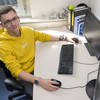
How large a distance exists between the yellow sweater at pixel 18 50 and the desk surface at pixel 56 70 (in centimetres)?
9

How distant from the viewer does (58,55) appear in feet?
3.99

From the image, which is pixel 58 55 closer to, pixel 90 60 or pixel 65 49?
pixel 65 49

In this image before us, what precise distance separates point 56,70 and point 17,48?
17.1 inches

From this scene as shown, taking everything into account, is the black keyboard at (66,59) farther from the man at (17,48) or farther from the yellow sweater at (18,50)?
the yellow sweater at (18,50)

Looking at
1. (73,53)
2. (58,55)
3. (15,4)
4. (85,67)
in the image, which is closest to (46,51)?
(58,55)

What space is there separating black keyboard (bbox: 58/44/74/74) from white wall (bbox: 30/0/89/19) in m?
0.80

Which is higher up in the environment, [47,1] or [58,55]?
[47,1]

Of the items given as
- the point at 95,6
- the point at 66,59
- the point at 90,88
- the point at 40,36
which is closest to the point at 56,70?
the point at 66,59

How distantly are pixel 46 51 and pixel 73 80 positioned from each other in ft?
1.53

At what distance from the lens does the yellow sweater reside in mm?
1062

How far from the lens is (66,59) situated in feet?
3.73

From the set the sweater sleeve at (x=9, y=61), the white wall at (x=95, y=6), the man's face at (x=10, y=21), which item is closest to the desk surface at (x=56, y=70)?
the sweater sleeve at (x=9, y=61)

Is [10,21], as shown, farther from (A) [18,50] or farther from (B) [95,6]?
(B) [95,6]

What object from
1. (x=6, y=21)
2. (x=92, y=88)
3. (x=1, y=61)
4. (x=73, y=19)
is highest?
(x=6, y=21)
